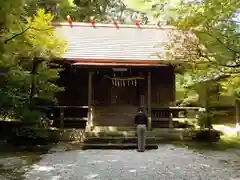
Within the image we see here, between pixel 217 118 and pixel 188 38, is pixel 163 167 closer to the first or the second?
pixel 188 38

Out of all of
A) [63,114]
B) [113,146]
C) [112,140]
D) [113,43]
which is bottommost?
[113,146]

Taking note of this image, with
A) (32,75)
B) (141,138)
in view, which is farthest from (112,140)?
(32,75)

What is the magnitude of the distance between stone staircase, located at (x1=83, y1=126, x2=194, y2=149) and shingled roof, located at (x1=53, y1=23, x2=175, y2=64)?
3443mm

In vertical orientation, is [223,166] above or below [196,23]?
below

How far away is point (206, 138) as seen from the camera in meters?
13.8

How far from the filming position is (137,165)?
374 inches

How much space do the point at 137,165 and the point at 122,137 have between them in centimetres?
364

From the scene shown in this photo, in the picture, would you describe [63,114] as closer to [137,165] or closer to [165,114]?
[165,114]

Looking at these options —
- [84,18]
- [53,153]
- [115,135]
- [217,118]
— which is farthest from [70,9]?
[53,153]

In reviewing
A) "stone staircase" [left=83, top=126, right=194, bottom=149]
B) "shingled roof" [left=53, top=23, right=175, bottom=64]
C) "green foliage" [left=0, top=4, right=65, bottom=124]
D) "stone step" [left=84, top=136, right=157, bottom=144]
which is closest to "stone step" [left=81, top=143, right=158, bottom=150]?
"stone staircase" [left=83, top=126, right=194, bottom=149]

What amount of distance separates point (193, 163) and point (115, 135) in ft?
13.7

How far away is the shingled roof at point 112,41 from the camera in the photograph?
16578 millimetres

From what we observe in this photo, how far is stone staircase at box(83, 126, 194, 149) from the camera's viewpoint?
40.7 ft

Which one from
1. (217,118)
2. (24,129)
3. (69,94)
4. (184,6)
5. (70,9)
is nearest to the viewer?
(184,6)
